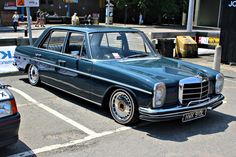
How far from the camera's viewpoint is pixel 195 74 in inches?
218

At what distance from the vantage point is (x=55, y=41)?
7.13m

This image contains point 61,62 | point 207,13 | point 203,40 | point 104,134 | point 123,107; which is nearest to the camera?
point 104,134

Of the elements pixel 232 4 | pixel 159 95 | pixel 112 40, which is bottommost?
pixel 159 95

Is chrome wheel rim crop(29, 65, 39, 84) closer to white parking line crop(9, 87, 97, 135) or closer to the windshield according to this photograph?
white parking line crop(9, 87, 97, 135)

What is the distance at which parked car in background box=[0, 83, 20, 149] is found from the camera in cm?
381

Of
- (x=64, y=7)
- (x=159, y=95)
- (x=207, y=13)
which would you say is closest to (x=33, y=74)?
(x=159, y=95)

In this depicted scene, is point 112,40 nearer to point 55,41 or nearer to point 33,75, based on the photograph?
point 55,41

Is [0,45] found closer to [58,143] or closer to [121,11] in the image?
[58,143]

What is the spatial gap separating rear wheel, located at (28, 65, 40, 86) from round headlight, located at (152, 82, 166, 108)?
3637mm

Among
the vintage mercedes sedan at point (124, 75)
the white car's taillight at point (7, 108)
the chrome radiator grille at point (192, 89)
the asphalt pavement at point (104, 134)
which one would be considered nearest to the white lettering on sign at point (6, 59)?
the vintage mercedes sedan at point (124, 75)

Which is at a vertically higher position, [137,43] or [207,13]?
[207,13]

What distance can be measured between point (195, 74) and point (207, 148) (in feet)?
4.43

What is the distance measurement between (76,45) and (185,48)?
8360mm

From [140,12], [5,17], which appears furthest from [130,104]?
[140,12]
